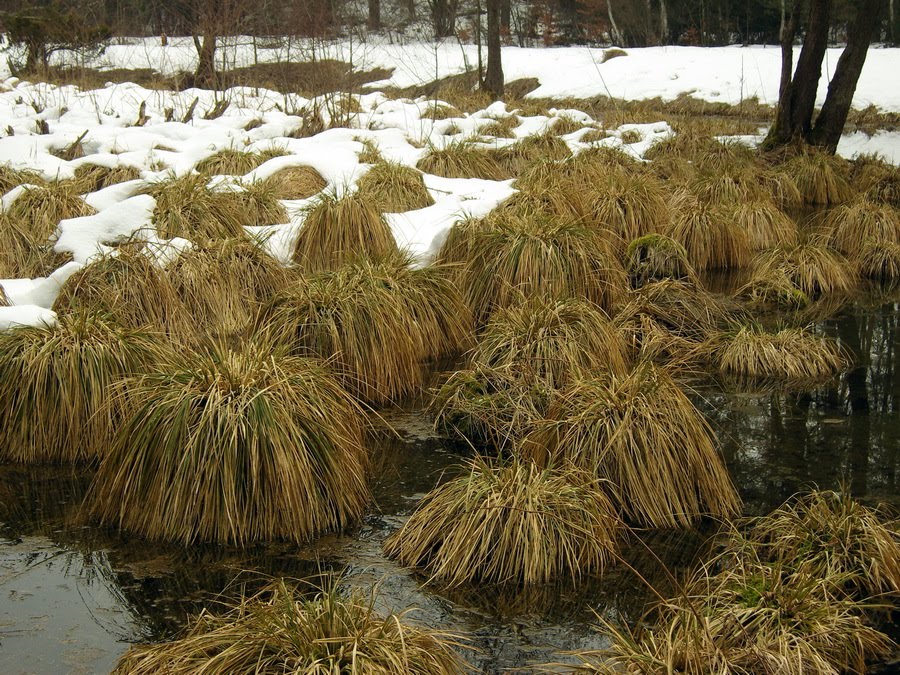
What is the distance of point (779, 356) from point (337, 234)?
347cm

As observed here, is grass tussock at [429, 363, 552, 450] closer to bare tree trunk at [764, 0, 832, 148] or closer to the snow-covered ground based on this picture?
the snow-covered ground

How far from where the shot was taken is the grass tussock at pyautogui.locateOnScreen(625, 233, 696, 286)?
7.72m

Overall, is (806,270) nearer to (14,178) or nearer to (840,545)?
(840,545)

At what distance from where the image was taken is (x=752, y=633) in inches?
127

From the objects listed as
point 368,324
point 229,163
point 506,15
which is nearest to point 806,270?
point 368,324

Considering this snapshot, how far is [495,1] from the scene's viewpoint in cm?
1781

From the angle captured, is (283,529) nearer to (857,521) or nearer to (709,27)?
(857,521)

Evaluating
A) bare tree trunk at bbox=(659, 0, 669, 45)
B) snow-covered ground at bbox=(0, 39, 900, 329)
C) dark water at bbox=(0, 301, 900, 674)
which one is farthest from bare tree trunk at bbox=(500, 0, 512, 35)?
dark water at bbox=(0, 301, 900, 674)

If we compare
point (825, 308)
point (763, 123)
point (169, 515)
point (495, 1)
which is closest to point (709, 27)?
point (763, 123)

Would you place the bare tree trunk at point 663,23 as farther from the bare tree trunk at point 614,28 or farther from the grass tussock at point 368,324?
the grass tussock at point 368,324

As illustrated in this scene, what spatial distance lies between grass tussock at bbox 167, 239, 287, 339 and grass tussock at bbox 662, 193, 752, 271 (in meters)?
4.07

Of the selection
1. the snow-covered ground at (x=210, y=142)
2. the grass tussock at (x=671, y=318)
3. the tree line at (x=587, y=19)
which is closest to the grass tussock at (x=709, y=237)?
the grass tussock at (x=671, y=318)

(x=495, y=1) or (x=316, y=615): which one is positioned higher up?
(x=495, y=1)

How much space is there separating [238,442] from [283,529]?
44 centimetres
